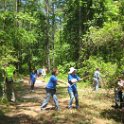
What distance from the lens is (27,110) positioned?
60.2 ft

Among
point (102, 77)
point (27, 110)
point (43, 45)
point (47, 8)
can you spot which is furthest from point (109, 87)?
point (43, 45)

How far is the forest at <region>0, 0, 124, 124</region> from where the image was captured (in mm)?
17547

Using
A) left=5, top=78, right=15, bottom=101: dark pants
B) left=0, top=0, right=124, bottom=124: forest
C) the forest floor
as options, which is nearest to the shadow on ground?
the forest floor

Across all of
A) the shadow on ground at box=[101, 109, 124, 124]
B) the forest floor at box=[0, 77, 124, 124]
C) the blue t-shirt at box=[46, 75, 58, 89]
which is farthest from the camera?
the shadow on ground at box=[101, 109, 124, 124]

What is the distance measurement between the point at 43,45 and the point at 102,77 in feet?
140

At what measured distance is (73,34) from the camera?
40.7 meters

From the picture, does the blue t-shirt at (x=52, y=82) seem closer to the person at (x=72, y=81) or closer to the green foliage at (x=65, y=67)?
the person at (x=72, y=81)

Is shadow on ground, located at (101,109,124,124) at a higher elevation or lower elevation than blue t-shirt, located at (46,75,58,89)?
lower

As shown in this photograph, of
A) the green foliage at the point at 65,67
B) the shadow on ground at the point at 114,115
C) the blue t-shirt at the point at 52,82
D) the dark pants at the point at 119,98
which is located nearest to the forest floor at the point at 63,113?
the shadow on ground at the point at 114,115

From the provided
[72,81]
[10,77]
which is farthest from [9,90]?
[72,81]

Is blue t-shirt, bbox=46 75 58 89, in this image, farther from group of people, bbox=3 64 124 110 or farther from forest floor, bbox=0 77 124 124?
forest floor, bbox=0 77 124 124

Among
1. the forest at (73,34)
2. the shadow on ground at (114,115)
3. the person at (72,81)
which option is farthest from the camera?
the forest at (73,34)

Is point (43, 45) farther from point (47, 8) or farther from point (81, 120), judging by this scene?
point (81, 120)

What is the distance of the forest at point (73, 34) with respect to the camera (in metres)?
17.5
